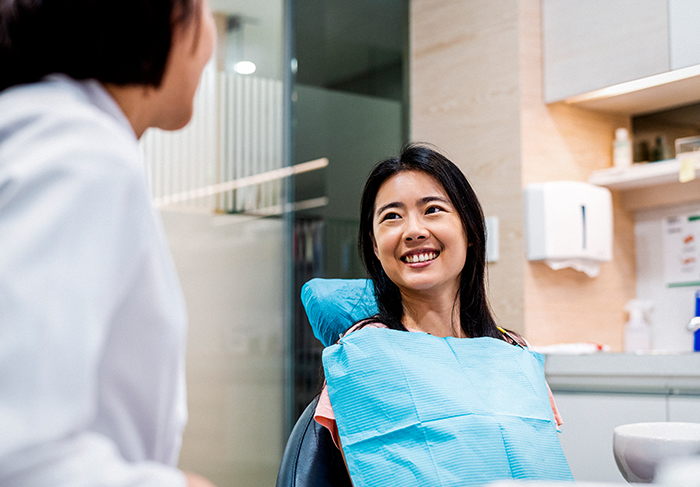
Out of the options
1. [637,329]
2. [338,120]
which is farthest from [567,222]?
[338,120]

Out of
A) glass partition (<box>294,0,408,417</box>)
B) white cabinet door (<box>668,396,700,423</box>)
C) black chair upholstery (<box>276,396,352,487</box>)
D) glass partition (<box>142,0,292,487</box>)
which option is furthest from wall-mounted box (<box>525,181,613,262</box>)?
black chair upholstery (<box>276,396,352,487</box>)

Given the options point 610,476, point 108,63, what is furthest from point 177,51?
point 610,476

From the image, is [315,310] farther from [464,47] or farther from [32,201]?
[464,47]

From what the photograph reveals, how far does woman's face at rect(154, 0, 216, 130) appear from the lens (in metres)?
0.52

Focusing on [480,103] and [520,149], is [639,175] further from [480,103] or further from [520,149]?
[480,103]

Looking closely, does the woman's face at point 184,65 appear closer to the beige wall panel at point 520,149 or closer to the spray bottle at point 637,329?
the beige wall panel at point 520,149

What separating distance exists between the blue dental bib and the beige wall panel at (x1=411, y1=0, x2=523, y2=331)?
152 centimetres

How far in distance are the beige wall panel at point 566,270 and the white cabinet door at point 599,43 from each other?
64 mm

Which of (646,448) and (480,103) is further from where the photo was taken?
(480,103)

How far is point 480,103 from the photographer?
9.34ft

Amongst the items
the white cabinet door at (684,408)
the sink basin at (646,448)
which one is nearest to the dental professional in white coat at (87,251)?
the sink basin at (646,448)

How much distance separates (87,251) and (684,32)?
2.39 metres

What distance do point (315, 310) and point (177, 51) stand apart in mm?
901

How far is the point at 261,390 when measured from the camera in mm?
2887
